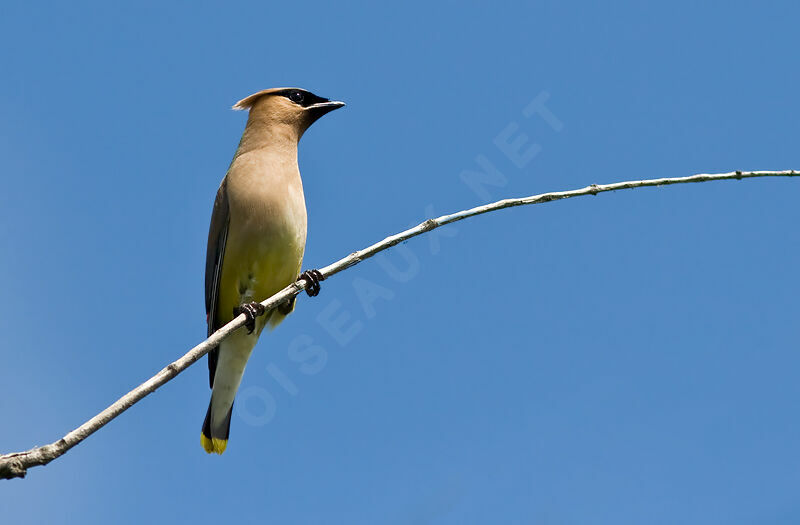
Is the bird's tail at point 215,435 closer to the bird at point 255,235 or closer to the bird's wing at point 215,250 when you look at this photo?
the bird at point 255,235

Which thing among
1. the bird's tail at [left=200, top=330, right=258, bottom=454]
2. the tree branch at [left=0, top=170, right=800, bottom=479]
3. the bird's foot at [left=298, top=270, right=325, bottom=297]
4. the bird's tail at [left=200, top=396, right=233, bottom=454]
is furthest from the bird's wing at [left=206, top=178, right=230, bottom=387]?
the tree branch at [left=0, top=170, right=800, bottom=479]

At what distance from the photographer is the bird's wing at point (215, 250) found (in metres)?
7.36

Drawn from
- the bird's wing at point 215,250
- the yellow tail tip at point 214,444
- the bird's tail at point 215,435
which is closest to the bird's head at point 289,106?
the bird's wing at point 215,250

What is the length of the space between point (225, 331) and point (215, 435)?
439 centimetres

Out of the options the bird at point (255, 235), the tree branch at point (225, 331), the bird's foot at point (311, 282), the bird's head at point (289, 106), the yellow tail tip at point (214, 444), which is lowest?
the tree branch at point (225, 331)

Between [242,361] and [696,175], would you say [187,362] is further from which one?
[242,361]

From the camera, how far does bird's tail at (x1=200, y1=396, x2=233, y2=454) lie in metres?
7.90

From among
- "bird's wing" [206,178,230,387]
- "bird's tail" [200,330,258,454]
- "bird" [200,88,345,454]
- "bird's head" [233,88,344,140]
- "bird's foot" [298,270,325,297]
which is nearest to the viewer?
"bird's foot" [298,270,325,297]

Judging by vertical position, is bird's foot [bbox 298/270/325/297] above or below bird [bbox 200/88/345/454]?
below

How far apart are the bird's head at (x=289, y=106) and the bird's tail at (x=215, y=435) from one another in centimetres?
251

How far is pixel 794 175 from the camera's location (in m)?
3.71

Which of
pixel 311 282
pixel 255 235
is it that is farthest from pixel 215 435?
pixel 311 282

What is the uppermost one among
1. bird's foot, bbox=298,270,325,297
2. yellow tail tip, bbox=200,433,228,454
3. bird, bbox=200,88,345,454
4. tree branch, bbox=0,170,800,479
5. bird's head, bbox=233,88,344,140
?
bird's head, bbox=233,88,344,140

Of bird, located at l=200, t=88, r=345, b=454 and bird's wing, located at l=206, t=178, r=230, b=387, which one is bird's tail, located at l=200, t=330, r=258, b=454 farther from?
bird's wing, located at l=206, t=178, r=230, b=387
